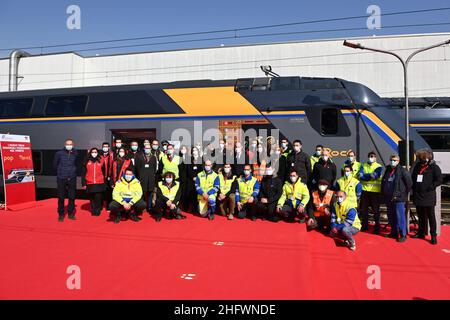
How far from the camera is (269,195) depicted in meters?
6.89

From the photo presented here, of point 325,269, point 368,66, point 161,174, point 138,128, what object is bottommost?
point 325,269

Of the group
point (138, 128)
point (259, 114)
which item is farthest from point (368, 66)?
point (138, 128)

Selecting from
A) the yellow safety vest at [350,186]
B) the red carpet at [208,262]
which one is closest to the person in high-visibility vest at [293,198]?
the red carpet at [208,262]

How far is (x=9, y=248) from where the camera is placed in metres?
4.98

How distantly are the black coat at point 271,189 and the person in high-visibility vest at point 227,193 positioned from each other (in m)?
0.66

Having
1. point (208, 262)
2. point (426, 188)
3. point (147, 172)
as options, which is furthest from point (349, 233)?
point (147, 172)

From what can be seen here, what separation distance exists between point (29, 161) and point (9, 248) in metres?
4.64

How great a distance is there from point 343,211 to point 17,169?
8306 millimetres

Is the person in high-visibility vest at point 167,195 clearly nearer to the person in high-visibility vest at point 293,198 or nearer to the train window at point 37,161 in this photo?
the person in high-visibility vest at point 293,198

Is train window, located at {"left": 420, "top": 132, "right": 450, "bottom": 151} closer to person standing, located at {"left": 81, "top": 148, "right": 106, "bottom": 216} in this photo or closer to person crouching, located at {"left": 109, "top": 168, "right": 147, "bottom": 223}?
person crouching, located at {"left": 109, "top": 168, "right": 147, "bottom": 223}

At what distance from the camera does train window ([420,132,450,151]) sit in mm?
8438

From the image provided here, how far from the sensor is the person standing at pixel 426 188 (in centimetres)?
565

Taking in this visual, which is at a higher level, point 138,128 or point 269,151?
point 138,128

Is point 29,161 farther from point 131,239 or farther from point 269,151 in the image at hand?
point 269,151
